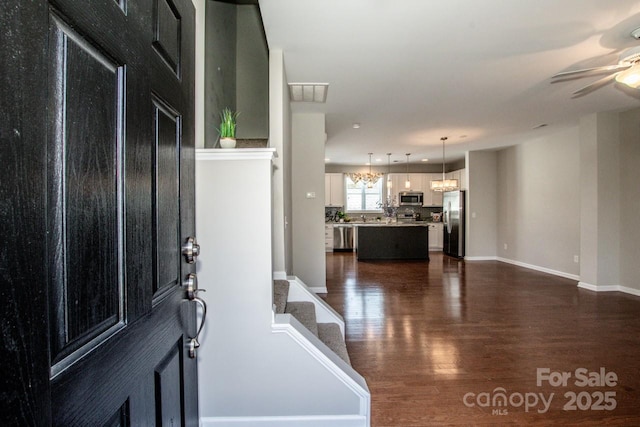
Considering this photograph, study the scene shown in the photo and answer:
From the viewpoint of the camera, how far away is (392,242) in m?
7.15

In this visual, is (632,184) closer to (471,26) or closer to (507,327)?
(507,327)

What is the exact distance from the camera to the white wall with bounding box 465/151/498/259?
7133mm

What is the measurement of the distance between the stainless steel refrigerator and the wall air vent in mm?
5076

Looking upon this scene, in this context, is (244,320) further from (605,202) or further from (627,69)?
(605,202)

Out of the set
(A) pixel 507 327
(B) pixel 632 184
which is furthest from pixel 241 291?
(B) pixel 632 184

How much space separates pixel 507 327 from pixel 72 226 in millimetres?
3657

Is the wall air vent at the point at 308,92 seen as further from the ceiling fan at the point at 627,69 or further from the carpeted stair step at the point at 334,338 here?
the carpeted stair step at the point at 334,338

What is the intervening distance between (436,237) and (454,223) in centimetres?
137

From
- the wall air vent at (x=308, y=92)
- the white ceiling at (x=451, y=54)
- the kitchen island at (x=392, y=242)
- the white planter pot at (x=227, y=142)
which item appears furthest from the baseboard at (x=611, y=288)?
the white planter pot at (x=227, y=142)

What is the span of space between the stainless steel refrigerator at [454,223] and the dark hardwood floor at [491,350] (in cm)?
259

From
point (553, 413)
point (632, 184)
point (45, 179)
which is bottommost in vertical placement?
point (553, 413)

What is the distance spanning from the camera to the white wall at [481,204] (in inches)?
281

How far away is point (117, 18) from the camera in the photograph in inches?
24.1

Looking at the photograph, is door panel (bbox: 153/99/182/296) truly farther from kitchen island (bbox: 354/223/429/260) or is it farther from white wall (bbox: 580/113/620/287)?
kitchen island (bbox: 354/223/429/260)
